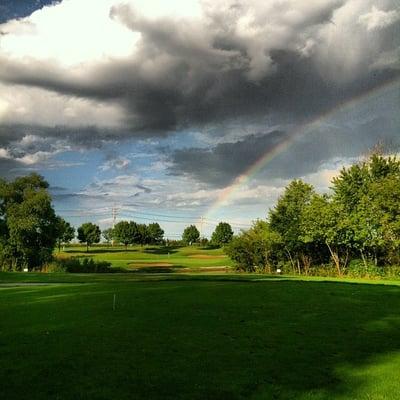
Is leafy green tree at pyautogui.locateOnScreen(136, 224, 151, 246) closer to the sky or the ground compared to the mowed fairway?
closer to the sky

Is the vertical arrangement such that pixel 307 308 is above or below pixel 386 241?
below

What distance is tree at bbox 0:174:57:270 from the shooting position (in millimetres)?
65250

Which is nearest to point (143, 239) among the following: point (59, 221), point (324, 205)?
point (59, 221)

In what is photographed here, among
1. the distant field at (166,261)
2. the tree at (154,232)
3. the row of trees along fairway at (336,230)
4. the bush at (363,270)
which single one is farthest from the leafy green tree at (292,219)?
the tree at (154,232)

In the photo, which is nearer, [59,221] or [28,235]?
[28,235]

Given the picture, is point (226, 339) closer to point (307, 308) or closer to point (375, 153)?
point (307, 308)

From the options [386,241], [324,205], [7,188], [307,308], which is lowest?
[307,308]

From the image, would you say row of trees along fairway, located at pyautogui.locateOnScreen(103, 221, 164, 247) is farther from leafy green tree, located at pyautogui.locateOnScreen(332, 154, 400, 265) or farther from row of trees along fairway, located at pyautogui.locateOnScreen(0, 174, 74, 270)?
leafy green tree, located at pyautogui.locateOnScreen(332, 154, 400, 265)

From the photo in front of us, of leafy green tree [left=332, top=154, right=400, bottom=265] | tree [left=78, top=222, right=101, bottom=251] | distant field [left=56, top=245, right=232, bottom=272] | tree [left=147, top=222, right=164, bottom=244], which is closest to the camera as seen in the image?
leafy green tree [left=332, top=154, right=400, bottom=265]

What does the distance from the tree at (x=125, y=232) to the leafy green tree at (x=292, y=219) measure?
371ft

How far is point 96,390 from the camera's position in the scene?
869 cm

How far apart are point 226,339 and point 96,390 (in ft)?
17.6

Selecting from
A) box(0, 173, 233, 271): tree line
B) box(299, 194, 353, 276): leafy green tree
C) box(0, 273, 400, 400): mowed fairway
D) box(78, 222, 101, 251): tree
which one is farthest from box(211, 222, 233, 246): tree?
box(0, 273, 400, 400): mowed fairway

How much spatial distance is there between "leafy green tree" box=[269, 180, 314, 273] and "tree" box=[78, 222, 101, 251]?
114 m
